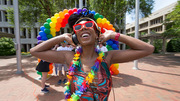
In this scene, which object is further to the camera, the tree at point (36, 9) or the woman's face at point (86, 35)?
the tree at point (36, 9)

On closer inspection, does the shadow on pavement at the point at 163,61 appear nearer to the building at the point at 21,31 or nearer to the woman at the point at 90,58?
the woman at the point at 90,58

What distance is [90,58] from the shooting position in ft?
5.34

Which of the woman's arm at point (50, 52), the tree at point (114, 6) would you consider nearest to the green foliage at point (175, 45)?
the tree at point (114, 6)

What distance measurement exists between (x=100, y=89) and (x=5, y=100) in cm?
383

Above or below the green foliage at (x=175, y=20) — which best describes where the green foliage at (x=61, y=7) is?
above

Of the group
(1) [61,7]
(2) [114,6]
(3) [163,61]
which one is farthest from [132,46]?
(1) [61,7]

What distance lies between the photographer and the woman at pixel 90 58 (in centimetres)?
141

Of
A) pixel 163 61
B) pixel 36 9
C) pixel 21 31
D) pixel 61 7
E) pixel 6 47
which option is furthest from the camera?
pixel 21 31

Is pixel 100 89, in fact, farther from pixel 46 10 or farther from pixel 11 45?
pixel 11 45

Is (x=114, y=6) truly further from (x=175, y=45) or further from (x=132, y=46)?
(x=175, y=45)

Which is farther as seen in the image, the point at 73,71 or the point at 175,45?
the point at 175,45

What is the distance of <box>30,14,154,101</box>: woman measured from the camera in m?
→ 1.41

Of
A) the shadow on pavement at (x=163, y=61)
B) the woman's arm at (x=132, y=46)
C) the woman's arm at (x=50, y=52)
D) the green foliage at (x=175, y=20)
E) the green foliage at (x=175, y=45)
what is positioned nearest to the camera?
the woman's arm at (x=132, y=46)

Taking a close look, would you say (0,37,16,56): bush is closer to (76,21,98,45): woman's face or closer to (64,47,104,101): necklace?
(64,47,104,101): necklace
